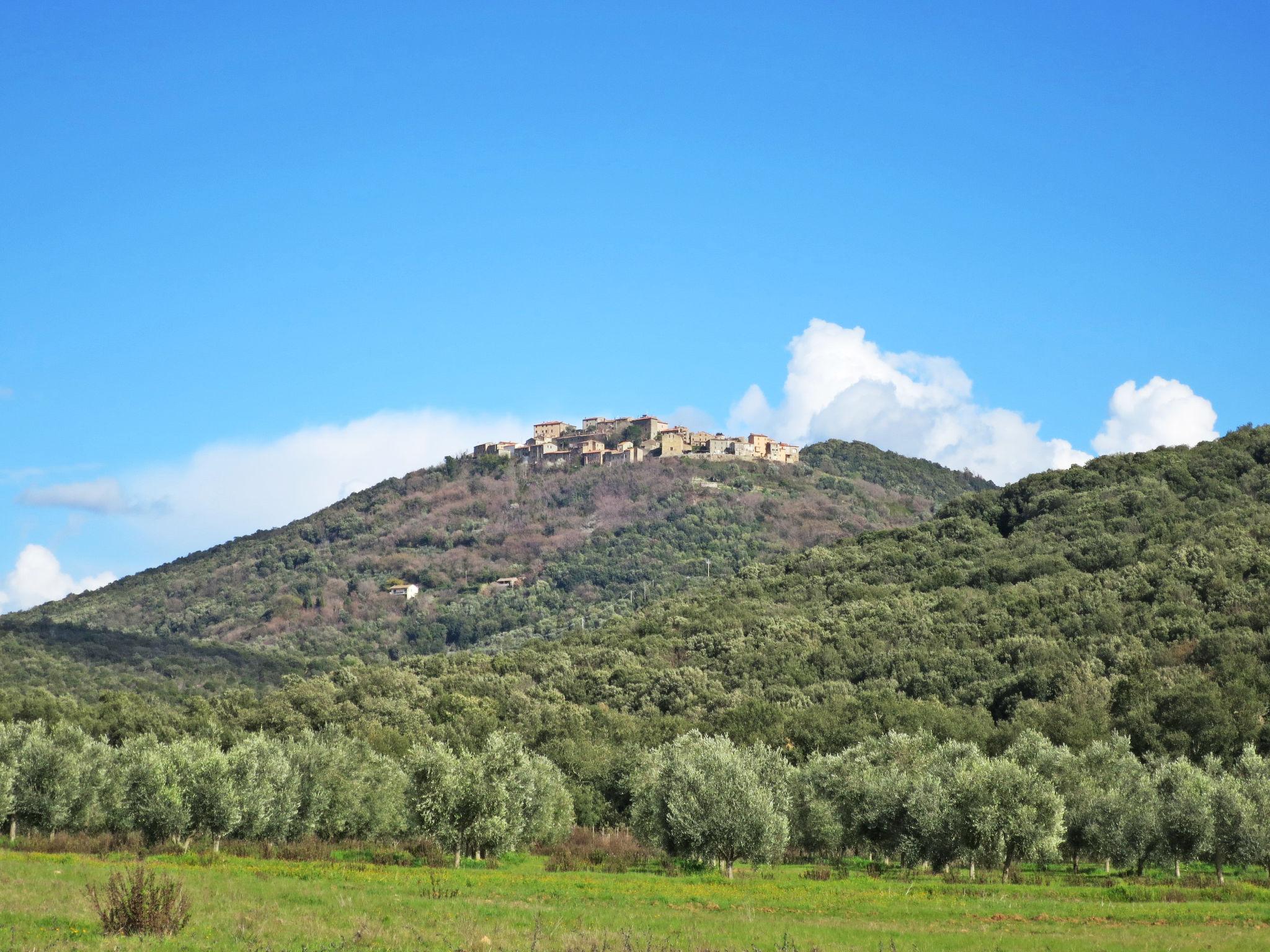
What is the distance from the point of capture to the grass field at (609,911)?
2212 cm

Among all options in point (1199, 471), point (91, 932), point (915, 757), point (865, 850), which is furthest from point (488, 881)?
point (1199, 471)

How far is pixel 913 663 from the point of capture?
281 feet

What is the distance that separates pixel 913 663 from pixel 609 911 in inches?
2363

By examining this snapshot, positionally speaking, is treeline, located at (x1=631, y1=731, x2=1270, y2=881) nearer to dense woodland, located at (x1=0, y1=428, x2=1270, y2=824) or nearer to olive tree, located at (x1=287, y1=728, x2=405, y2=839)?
dense woodland, located at (x1=0, y1=428, x2=1270, y2=824)

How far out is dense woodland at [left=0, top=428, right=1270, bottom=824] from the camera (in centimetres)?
6775

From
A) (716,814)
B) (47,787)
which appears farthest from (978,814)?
(47,787)

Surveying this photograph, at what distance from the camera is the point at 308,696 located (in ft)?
273

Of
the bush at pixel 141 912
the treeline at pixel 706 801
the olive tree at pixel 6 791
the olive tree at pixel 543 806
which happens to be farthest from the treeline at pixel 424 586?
the bush at pixel 141 912

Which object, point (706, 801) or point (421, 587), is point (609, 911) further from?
point (421, 587)

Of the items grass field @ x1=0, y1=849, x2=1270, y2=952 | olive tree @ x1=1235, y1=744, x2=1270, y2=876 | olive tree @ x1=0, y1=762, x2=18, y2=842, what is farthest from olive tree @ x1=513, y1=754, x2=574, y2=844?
olive tree @ x1=1235, y1=744, x2=1270, y2=876

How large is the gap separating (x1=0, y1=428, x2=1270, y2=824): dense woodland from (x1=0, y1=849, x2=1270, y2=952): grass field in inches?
654

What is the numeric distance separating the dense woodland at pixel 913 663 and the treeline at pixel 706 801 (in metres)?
4.78

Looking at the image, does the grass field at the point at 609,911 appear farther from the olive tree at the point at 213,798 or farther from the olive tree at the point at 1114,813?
the olive tree at the point at 213,798

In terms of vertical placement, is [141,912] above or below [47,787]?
below
